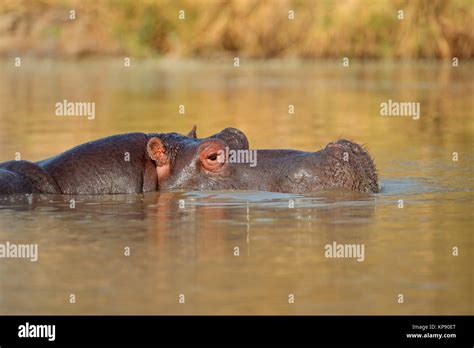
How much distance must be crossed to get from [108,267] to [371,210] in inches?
95.7

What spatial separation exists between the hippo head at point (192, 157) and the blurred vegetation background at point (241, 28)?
63.2 ft

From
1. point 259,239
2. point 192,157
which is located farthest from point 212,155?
point 259,239

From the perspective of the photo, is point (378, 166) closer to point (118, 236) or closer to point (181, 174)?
point (181, 174)

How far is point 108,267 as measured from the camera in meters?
6.68

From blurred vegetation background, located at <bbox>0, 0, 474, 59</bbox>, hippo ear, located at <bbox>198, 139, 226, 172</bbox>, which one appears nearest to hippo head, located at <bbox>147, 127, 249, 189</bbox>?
hippo ear, located at <bbox>198, 139, 226, 172</bbox>

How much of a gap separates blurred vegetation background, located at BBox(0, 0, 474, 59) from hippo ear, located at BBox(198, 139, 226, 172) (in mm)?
19279

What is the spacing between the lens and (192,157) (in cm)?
875

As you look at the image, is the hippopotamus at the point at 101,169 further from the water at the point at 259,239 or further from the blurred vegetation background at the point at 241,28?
the blurred vegetation background at the point at 241,28

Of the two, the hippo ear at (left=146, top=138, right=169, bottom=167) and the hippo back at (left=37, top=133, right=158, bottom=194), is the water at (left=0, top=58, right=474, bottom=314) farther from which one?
the hippo ear at (left=146, top=138, right=169, bottom=167)

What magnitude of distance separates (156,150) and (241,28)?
2101cm

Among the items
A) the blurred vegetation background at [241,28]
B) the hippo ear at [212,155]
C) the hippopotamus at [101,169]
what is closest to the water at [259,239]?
the hippopotamus at [101,169]

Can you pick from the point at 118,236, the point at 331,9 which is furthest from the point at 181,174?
the point at 331,9

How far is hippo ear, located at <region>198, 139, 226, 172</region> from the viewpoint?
28.4 ft

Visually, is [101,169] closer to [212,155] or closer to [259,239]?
[212,155]
